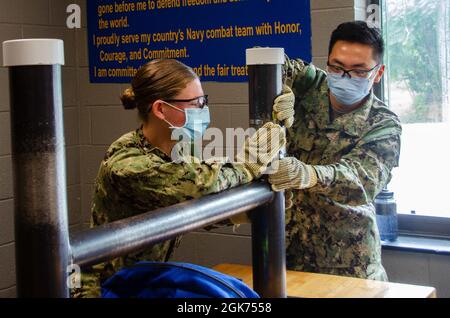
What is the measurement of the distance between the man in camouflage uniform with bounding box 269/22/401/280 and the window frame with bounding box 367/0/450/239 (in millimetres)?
842

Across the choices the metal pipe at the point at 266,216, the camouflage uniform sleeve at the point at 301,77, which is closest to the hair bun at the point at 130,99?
the camouflage uniform sleeve at the point at 301,77

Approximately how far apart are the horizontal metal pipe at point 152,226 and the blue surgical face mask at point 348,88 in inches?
50.1

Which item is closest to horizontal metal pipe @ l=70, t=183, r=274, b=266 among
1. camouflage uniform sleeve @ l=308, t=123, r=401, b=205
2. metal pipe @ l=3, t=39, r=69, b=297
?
metal pipe @ l=3, t=39, r=69, b=297

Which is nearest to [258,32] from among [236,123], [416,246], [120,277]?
[236,123]

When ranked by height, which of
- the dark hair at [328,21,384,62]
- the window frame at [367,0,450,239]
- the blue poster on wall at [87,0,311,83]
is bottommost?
the window frame at [367,0,450,239]

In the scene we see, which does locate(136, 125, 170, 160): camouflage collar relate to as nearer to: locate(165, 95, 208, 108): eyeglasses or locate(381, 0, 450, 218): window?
locate(165, 95, 208, 108): eyeglasses

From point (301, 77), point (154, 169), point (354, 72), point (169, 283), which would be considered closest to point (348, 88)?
point (354, 72)

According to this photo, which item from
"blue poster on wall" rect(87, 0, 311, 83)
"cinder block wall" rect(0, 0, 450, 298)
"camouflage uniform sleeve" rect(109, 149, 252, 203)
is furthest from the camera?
"blue poster on wall" rect(87, 0, 311, 83)

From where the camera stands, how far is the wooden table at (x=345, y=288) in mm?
1390

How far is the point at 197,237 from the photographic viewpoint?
3352mm

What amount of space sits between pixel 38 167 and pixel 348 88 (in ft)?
5.42

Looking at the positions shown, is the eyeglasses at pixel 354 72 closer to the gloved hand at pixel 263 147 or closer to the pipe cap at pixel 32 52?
the gloved hand at pixel 263 147

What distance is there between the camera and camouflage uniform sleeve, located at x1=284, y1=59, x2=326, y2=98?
206cm

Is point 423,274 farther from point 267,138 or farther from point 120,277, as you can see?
point 120,277
